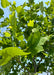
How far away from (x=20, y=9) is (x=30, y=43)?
49 centimetres

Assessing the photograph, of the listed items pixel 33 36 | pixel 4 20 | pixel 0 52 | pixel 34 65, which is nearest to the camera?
pixel 0 52

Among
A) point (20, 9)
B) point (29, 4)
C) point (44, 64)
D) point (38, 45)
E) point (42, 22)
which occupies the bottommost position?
point (44, 64)

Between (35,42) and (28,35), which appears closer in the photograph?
(35,42)

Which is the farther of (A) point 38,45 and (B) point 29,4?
(B) point 29,4

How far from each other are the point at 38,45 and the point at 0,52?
27 centimetres

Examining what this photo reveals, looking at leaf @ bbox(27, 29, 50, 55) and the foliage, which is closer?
leaf @ bbox(27, 29, 50, 55)

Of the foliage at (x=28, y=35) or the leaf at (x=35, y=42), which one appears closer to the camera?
the leaf at (x=35, y=42)

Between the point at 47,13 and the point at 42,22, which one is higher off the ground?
the point at 47,13

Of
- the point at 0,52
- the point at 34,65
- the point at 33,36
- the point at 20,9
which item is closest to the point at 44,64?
the point at 34,65

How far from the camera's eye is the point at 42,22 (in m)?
1.54

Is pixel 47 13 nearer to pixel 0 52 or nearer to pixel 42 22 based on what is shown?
pixel 42 22

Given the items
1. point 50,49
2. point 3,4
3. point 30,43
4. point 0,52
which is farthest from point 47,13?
point 0,52

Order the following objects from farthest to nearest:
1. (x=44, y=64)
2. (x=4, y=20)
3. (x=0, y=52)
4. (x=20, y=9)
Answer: (x=44, y=64) → (x=4, y=20) → (x=20, y=9) → (x=0, y=52)

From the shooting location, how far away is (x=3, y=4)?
1.08m
